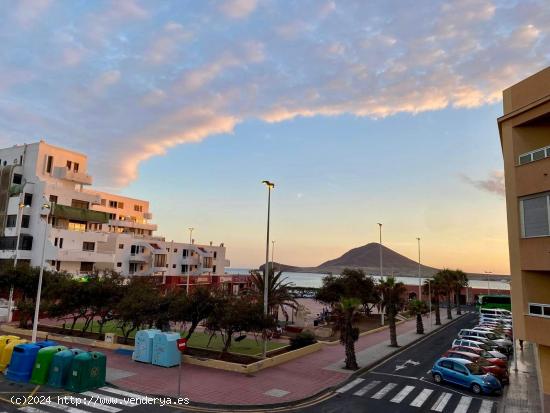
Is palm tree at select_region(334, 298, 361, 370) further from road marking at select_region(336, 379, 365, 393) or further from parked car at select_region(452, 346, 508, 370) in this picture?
parked car at select_region(452, 346, 508, 370)

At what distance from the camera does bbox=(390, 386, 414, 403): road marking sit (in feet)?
64.2

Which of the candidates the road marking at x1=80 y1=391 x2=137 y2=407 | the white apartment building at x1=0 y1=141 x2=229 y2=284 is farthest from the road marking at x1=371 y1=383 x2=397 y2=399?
the white apartment building at x1=0 y1=141 x2=229 y2=284

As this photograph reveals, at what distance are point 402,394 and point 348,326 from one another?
640cm

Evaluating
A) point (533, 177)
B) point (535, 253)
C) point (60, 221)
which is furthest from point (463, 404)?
point (60, 221)

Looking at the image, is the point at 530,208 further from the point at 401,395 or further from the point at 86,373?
the point at 86,373

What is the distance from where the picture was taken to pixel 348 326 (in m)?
26.6

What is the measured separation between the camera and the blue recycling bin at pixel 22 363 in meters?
20.1

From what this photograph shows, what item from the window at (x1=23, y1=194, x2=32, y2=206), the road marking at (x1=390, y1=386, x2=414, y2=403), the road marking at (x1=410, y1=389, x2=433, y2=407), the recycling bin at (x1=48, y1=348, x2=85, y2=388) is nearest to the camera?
the road marking at (x1=410, y1=389, x2=433, y2=407)

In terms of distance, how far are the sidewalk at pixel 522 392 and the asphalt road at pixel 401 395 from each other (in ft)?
2.16

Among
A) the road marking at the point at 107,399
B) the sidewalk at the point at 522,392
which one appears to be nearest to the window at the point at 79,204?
the road marking at the point at 107,399

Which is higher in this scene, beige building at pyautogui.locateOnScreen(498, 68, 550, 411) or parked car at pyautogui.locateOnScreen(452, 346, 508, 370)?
beige building at pyautogui.locateOnScreen(498, 68, 550, 411)

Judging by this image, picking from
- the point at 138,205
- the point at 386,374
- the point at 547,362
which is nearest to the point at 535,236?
the point at 547,362

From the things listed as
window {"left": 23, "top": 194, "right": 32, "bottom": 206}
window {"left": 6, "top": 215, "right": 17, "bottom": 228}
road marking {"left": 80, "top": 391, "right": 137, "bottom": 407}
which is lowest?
road marking {"left": 80, "top": 391, "right": 137, "bottom": 407}

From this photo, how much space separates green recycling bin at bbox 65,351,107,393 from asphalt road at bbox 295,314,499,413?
1026 centimetres
